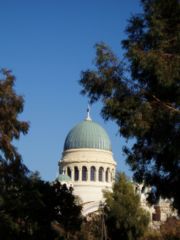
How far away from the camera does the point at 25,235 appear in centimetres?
2939

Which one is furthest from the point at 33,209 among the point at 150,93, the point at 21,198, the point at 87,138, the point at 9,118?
the point at 87,138

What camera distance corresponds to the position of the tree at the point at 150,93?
56.1ft

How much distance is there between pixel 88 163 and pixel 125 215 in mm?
23838

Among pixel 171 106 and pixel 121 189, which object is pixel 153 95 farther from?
pixel 121 189

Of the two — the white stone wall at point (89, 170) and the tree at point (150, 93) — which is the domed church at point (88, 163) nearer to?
the white stone wall at point (89, 170)

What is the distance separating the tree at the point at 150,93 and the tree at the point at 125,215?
2123 cm

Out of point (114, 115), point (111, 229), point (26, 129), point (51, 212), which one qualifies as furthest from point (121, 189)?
point (114, 115)

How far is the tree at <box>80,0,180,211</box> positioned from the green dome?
152ft

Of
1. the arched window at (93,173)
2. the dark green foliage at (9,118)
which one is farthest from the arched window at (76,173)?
the dark green foliage at (9,118)

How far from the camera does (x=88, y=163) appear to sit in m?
64.7

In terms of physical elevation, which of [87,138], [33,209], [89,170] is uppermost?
[87,138]

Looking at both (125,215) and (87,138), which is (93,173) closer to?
(87,138)

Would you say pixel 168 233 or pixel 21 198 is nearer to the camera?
pixel 21 198

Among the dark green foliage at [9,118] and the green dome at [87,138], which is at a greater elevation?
the green dome at [87,138]
